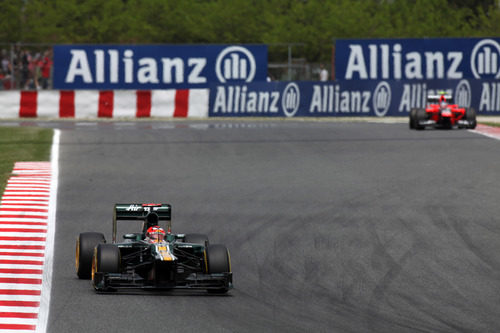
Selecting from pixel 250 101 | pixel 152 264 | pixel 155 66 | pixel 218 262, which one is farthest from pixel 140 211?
pixel 155 66

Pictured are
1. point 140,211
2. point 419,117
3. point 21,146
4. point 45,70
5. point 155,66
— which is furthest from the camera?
point 155,66

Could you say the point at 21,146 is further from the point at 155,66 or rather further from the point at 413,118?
the point at 155,66

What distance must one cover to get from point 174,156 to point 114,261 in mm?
13216

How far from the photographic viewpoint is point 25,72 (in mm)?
37938

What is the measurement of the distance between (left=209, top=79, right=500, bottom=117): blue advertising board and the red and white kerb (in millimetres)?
17105

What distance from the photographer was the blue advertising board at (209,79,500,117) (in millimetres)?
36625

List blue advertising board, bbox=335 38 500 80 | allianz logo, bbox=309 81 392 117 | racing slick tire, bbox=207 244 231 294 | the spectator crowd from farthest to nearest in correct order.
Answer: blue advertising board, bbox=335 38 500 80 < the spectator crowd < allianz logo, bbox=309 81 392 117 < racing slick tire, bbox=207 244 231 294

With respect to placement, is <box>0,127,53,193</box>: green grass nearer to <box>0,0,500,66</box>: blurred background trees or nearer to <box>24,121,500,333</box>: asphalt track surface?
<box>24,121,500,333</box>: asphalt track surface

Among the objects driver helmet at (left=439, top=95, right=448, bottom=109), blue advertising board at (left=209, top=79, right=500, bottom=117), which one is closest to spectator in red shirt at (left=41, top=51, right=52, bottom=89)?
blue advertising board at (left=209, top=79, right=500, bottom=117)

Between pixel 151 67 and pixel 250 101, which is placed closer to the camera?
pixel 250 101

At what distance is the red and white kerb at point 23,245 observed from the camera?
9180 millimetres

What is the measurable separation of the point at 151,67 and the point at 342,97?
285 inches

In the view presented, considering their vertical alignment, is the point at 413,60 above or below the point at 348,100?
above

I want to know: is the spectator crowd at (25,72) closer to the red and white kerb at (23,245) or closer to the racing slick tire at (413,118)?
the racing slick tire at (413,118)
